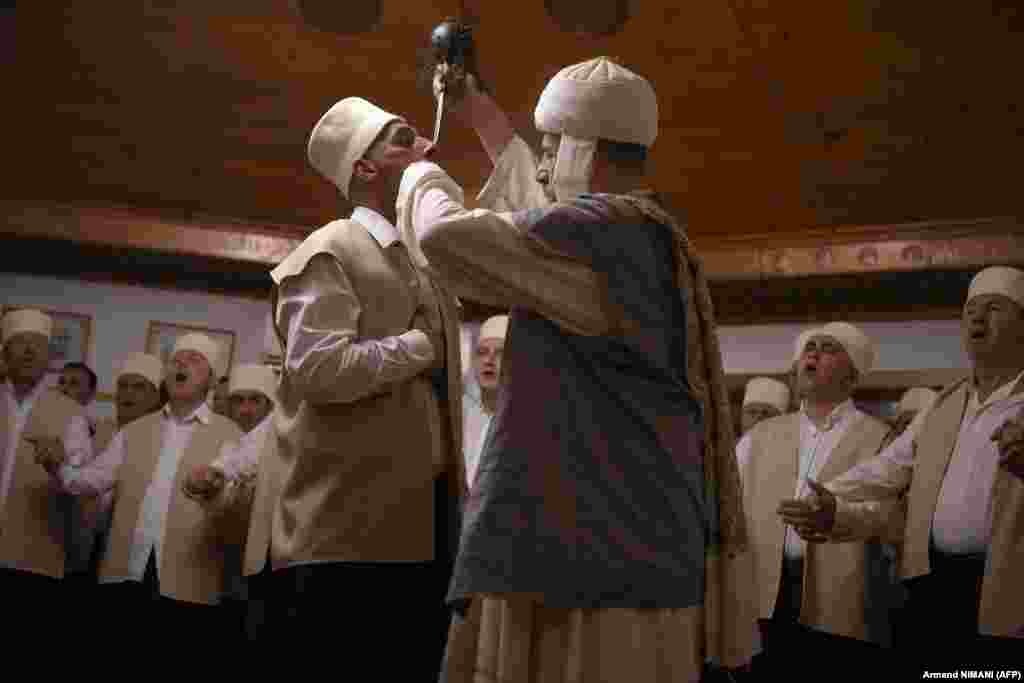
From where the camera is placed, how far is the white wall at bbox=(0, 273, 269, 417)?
6.52 metres

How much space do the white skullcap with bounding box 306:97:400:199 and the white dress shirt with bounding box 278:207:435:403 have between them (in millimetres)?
294

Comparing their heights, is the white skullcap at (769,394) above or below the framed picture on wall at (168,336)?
below

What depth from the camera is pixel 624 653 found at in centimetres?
216

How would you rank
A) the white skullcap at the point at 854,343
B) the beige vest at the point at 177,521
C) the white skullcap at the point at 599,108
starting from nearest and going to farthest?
the white skullcap at the point at 599,108, the beige vest at the point at 177,521, the white skullcap at the point at 854,343

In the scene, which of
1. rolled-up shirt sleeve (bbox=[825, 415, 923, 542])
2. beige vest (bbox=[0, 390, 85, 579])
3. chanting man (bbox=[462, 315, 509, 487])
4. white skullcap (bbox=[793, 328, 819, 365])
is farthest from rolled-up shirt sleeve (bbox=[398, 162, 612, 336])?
white skullcap (bbox=[793, 328, 819, 365])

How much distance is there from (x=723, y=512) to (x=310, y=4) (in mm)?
3925

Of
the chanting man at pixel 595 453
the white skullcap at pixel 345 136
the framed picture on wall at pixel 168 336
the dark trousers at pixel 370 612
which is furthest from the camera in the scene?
the framed picture on wall at pixel 168 336

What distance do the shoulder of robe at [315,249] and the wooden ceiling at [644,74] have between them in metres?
2.69

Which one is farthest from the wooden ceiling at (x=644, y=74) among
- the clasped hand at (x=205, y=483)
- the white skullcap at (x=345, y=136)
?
the clasped hand at (x=205, y=483)

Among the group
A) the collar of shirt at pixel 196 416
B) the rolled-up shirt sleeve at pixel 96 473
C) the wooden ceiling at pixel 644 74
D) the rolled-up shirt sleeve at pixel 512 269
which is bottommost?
the rolled-up shirt sleeve at pixel 96 473

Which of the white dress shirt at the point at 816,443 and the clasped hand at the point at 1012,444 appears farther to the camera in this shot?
the white dress shirt at the point at 816,443

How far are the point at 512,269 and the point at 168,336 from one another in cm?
478

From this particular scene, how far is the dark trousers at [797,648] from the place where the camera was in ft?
15.4

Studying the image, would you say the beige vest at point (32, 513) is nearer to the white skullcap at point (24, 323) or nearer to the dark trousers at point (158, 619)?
the dark trousers at point (158, 619)
